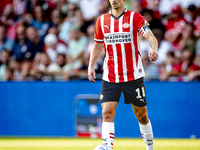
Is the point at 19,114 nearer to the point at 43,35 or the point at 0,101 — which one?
the point at 0,101

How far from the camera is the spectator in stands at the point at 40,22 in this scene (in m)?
10.8

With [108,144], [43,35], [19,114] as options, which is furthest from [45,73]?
[108,144]

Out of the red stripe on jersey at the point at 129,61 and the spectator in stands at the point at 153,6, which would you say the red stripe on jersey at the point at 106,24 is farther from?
the spectator in stands at the point at 153,6

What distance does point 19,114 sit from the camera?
855 cm

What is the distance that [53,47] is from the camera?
9836 mm

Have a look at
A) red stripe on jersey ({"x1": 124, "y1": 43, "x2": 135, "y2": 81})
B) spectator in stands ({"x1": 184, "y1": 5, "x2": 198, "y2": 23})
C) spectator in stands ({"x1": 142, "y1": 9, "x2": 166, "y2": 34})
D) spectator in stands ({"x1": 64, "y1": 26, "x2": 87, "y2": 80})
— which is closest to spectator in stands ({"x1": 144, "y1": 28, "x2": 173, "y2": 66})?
spectator in stands ({"x1": 142, "y1": 9, "x2": 166, "y2": 34})

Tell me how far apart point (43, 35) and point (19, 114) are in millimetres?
3044

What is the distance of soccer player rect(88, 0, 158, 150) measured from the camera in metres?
4.43

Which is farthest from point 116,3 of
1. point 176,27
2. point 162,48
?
point 176,27

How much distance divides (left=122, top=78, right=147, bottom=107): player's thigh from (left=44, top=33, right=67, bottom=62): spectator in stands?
17.6ft

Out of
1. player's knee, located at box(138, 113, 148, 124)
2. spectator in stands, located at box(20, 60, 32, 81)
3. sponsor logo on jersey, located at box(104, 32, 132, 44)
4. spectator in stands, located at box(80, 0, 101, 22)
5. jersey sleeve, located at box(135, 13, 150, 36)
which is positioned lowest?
player's knee, located at box(138, 113, 148, 124)

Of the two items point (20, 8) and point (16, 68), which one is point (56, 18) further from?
point (16, 68)

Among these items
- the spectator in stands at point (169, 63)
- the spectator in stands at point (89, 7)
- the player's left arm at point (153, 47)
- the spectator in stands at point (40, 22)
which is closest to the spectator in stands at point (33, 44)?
the spectator in stands at point (40, 22)

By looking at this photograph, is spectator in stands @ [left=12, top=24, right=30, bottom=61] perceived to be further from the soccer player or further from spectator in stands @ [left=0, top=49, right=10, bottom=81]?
the soccer player
